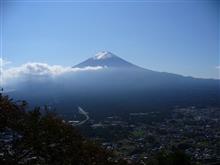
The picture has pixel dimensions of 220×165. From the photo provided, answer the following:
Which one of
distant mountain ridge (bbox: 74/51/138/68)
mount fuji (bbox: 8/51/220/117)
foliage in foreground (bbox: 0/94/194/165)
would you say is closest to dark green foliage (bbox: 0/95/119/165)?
foliage in foreground (bbox: 0/94/194/165)

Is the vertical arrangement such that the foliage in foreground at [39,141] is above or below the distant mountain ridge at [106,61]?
below

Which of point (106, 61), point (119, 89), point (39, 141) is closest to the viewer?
point (39, 141)

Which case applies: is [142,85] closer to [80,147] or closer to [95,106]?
[95,106]

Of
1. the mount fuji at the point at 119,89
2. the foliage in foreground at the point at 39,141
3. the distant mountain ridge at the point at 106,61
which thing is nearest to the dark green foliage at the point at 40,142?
the foliage in foreground at the point at 39,141

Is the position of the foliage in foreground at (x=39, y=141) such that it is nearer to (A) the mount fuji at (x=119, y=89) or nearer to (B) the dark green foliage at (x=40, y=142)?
(B) the dark green foliage at (x=40, y=142)

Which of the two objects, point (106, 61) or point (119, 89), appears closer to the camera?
point (119, 89)

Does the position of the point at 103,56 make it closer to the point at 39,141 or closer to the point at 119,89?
the point at 119,89

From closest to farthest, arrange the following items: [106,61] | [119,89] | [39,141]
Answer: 1. [39,141]
2. [119,89]
3. [106,61]

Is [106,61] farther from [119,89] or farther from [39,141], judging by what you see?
[39,141]

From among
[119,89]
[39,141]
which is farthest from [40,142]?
[119,89]

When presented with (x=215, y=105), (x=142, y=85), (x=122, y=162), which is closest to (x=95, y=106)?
(x=215, y=105)
